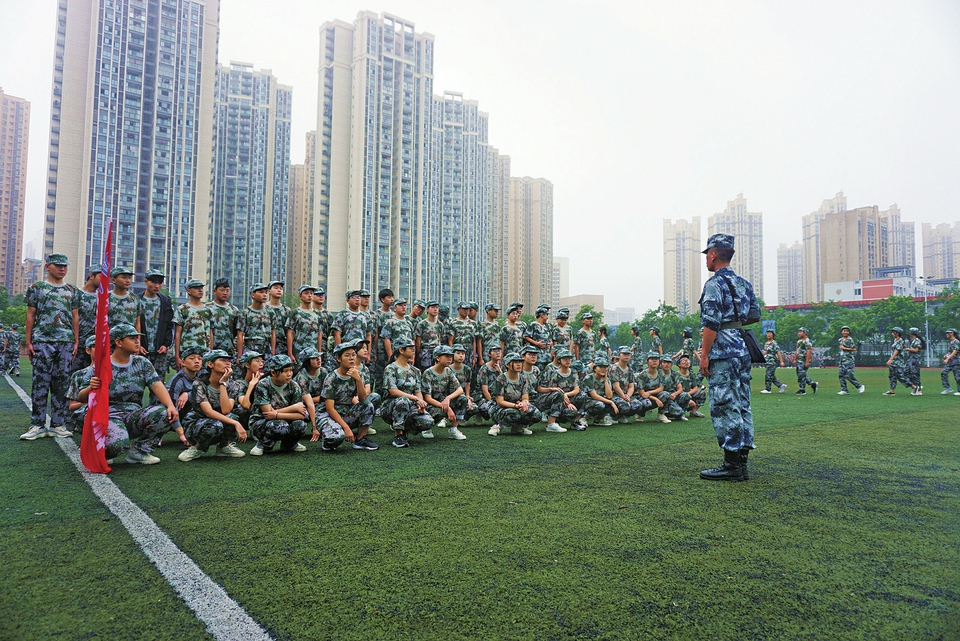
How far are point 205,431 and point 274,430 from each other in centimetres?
63

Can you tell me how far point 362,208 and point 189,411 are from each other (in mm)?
47459

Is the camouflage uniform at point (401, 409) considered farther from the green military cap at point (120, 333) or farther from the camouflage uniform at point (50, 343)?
the camouflage uniform at point (50, 343)

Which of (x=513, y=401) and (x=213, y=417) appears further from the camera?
(x=513, y=401)

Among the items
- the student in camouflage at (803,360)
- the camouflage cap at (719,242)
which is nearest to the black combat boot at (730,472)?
the camouflage cap at (719,242)

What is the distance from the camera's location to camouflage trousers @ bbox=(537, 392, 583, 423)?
771 cm

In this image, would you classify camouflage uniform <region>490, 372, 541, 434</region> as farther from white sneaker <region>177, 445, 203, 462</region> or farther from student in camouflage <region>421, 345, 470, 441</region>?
white sneaker <region>177, 445, 203, 462</region>

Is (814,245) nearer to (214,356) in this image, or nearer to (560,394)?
(560,394)

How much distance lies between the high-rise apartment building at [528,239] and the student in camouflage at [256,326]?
73945 mm

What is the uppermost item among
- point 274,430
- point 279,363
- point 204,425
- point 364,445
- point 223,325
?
point 223,325

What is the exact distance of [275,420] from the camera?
5410 mm

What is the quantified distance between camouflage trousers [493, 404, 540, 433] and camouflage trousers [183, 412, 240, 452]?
3283 millimetres

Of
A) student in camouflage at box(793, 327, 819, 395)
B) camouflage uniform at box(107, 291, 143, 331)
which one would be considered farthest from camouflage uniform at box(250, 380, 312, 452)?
student in camouflage at box(793, 327, 819, 395)

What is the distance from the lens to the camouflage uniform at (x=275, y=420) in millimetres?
5422

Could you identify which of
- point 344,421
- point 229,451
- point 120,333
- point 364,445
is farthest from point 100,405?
point 364,445
